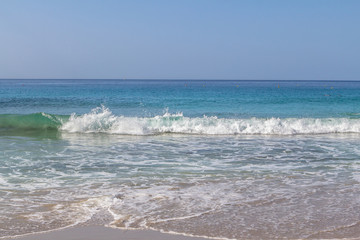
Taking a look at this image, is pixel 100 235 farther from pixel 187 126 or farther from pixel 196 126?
pixel 187 126

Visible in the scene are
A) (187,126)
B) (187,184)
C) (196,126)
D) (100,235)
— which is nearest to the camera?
(100,235)

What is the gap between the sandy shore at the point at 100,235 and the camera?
16.1ft

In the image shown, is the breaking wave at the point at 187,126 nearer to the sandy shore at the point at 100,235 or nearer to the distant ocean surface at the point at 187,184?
the distant ocean surface at the point at 187,184

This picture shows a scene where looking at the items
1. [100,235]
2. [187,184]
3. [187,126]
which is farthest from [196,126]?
[100,235]

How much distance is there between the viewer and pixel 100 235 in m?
5.00

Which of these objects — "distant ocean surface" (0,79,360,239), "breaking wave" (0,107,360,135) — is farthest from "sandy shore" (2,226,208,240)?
"breaking wave" (0,107,360,135)

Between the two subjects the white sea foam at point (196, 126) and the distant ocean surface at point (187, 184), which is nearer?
the distant ocean surface at point (187, 184)

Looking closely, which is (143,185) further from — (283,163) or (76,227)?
(283,163)

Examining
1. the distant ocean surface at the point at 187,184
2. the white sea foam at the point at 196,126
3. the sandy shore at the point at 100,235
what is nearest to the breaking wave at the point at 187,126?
the white sea foam at the point at 196,126

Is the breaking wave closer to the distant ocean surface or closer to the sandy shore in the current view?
the distant ocean surface

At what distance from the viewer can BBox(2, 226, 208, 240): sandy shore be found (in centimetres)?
491

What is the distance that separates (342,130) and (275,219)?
1500 cm

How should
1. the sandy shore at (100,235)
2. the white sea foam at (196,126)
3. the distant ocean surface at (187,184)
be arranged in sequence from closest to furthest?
the sandy shore at (100,235), the distant ocean surface at (187,184), the white sea foam at (196,126)

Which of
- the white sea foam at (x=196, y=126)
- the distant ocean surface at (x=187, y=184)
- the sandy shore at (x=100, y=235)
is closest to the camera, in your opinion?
the sandy shore at (x=100, y=235)
